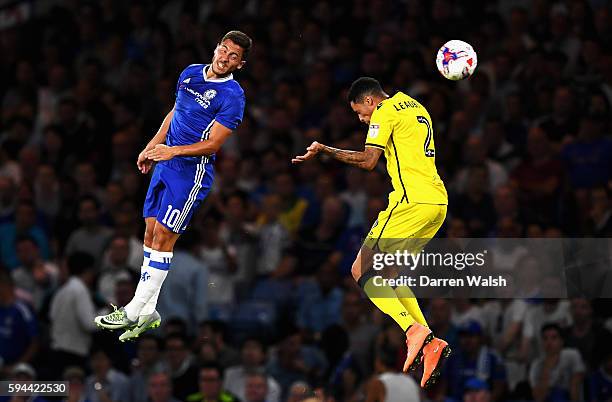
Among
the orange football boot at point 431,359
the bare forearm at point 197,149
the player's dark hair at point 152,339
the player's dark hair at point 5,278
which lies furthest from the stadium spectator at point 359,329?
the bare forearm at point 197,149

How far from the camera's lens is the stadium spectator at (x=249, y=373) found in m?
18.7

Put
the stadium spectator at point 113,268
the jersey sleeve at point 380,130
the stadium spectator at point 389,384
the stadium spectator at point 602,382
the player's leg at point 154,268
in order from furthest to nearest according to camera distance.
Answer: the stadium spectator at point 113,268, the stadium spectator at point 602,382, the stadium spectator at point 389,384, the player's leg at point 154,268, the jersey sleeve at point 380,130

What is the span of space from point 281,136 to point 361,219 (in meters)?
2.58

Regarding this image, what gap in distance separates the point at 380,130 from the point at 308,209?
723 centimetres

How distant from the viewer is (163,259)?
1372 cm

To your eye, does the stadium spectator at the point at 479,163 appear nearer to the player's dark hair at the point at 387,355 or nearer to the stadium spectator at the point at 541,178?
the stadium spectator at the point at 541,178

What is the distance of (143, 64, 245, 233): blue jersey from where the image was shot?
44.2ft

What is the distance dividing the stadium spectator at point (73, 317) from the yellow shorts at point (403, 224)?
692 cm

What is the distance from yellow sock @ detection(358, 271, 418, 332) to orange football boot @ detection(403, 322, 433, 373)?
97 mm

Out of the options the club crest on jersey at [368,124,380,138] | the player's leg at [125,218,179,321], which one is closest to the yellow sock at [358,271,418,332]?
the club crest on jersey at [368,124,380,138]

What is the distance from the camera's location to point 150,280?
541 inches

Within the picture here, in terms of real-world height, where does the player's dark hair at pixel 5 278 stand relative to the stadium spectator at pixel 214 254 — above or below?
below

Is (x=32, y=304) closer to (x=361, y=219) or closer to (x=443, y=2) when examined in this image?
(x=361, y=219)

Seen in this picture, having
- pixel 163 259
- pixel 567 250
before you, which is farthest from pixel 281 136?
pixel 163 259
